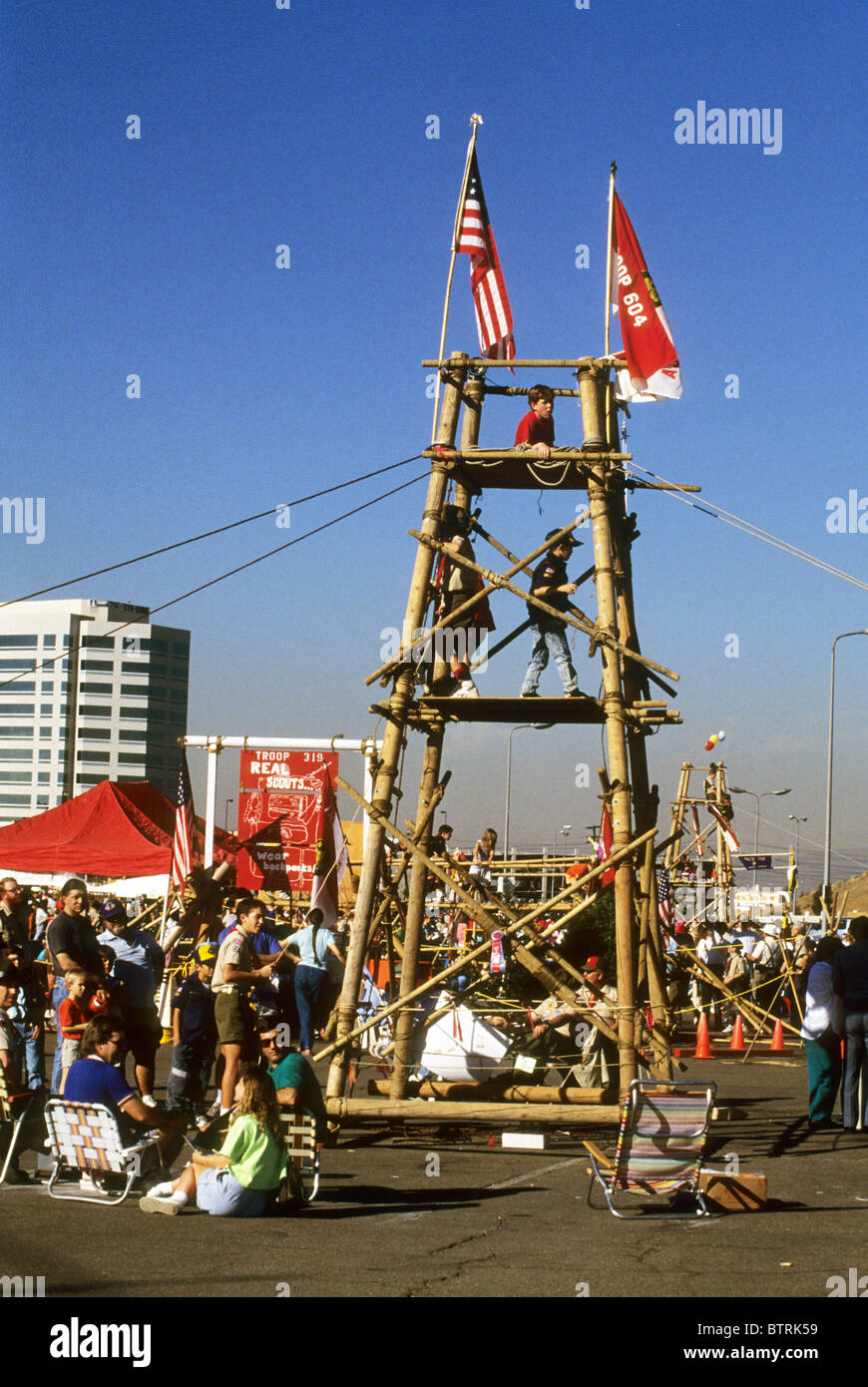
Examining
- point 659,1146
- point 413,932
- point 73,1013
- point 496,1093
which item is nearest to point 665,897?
point 413,932

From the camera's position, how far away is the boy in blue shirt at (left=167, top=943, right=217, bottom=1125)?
13.6 m

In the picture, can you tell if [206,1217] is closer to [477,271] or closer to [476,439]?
[476,439]

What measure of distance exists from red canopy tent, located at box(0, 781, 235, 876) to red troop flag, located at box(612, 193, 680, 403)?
14397 mm

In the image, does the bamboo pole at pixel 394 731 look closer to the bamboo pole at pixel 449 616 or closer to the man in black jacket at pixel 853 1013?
the bamboo pole at pixel 449 616

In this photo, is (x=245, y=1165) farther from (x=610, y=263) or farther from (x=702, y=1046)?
(x=702, y=1046)

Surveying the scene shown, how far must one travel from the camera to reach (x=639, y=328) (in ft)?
47.5

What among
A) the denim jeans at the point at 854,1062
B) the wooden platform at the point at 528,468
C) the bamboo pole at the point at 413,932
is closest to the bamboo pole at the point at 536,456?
the wooden platform at the point at 528,468

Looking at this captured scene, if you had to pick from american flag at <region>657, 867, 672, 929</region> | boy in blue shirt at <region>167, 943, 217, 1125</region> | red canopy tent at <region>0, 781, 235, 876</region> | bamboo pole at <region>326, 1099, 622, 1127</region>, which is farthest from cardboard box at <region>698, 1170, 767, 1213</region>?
american flag at <region>657, 867, 672, 929</region>

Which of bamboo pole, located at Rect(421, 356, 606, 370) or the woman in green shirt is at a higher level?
bamboo pole, located at Rect(421, 356, 606, 370)

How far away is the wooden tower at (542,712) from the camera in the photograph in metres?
12.8

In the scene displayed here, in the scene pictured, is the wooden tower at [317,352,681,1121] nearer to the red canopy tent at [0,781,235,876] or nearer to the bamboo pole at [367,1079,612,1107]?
the bamboo pole at [367,1079,612,1107]

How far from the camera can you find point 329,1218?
9977 mm
